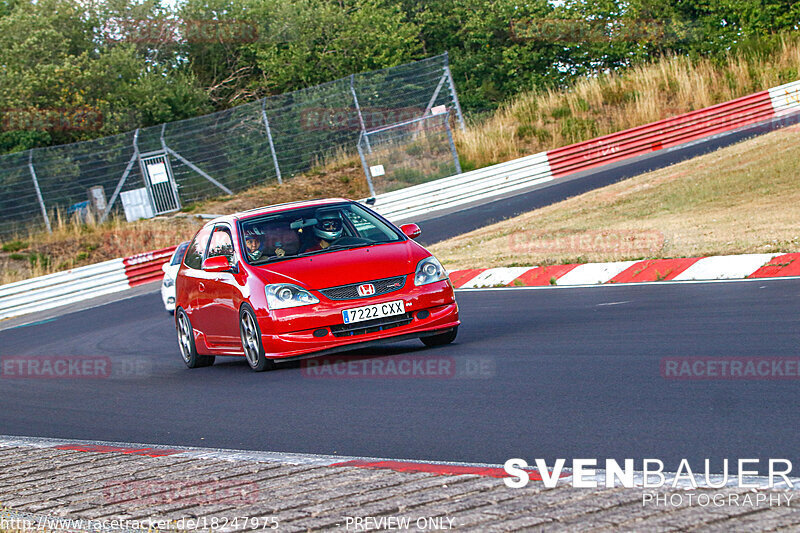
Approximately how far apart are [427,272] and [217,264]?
6.70 ft

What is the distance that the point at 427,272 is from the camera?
9.79 meters

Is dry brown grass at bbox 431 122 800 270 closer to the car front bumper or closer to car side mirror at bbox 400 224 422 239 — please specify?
car side mirror at bbox 400 224 422 239

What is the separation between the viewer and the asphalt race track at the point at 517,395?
5684 millimetres

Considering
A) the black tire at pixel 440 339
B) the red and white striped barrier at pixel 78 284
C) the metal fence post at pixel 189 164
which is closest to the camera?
the black tire at pixel 440 339

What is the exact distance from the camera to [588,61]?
173ft

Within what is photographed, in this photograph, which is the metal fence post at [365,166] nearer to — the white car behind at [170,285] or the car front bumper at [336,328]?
the white car behind at [170,285]

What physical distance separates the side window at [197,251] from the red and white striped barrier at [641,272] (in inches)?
194

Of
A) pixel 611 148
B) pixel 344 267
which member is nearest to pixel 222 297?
pixel 344 267

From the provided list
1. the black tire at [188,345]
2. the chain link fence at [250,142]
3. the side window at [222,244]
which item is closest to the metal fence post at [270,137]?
the chain link fence at [250,142]

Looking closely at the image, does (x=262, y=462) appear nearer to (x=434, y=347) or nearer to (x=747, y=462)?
(x=747, y=462)

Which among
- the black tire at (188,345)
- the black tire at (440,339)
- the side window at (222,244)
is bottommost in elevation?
the black tire at (440,339)

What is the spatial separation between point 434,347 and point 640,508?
246 inches

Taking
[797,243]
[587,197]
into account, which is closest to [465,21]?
[587,197]

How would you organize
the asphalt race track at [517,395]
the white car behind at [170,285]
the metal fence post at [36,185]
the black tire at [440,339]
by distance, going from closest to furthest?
the asphalt race track at [517,395] < the black tire at [440,339] < the white car behind at [170,285] < the metal fence post at [36,185]
